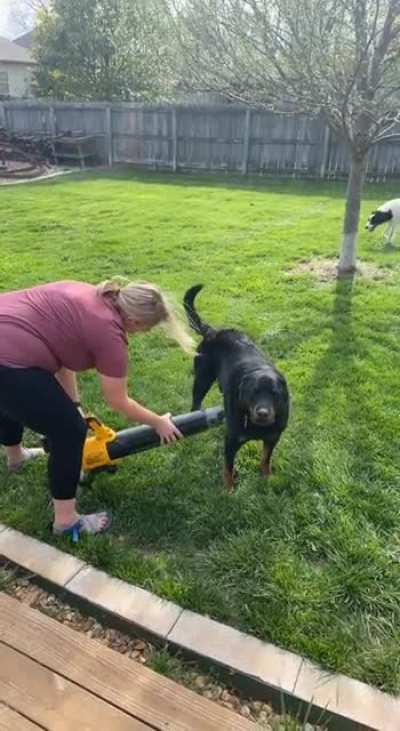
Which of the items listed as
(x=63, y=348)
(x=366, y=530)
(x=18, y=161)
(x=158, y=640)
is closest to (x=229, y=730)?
(x=158, y=640)

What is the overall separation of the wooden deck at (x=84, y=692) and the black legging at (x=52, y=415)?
65 cm

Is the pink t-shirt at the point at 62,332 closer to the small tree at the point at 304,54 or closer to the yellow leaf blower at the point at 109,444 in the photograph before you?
the yellow leaf blower at the point at 109,444

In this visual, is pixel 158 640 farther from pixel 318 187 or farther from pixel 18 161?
pixel 18 161

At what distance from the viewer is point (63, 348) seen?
2.32 m

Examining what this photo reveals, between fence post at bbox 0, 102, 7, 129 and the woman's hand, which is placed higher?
fence post at bbox 0, 102, 7, 129

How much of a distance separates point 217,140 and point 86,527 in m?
14.9

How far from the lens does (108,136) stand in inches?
674

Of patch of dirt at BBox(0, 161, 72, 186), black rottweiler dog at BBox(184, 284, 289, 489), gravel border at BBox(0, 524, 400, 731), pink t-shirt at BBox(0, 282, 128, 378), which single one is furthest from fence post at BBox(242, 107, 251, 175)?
gravel border at BBox(0, 524, 400, 731)

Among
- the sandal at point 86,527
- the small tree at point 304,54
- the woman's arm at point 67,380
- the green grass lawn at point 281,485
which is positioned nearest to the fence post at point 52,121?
the green grass lawn at point 281,485

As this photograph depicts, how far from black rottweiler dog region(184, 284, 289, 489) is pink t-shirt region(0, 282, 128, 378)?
2.16ft

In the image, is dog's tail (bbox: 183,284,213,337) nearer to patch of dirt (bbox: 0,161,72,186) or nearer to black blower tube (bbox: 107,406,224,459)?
black blower tube (bbox: 107,406,224,459)

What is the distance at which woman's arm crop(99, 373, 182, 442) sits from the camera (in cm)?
233

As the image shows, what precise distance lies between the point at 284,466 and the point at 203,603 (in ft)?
3.41

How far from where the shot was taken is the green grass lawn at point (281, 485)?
2.19 metres
